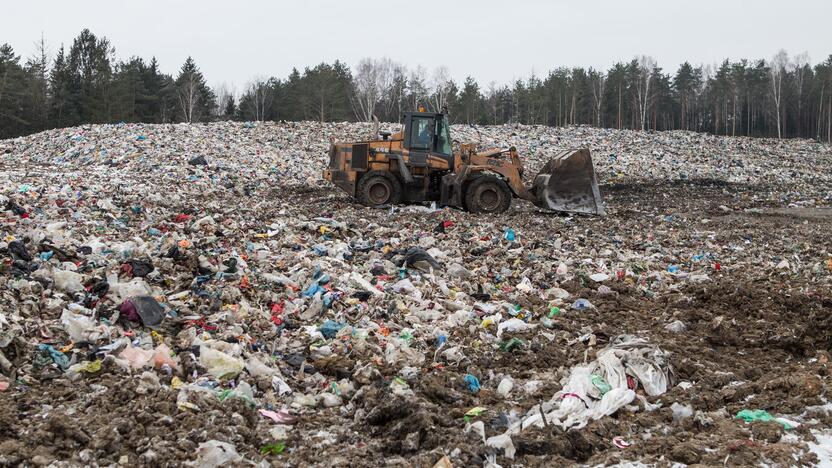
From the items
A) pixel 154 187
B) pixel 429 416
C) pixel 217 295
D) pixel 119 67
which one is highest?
pixel 119 67

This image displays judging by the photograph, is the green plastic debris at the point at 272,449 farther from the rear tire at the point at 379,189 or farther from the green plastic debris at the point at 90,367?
the rear tire at the point at 379,189

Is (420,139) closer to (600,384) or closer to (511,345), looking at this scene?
(511,345)

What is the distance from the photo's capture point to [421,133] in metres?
11.4

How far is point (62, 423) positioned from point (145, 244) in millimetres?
3737

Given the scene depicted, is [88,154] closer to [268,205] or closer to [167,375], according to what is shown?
[268,205]

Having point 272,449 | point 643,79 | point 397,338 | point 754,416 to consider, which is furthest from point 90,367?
point 643,79

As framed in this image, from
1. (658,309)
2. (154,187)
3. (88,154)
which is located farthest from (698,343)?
(88,154)

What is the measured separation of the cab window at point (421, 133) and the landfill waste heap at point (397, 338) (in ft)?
6.37

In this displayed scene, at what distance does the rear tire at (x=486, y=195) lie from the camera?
1107 cm

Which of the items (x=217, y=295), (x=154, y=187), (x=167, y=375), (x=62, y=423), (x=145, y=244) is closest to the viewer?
(x=62, y=423)

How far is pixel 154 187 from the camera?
11656mm

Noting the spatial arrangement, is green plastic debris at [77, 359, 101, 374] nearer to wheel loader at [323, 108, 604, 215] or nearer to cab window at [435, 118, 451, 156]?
wheel loader at [323, 108, 604, 215]

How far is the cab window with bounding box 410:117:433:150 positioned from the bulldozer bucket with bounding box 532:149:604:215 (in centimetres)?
216

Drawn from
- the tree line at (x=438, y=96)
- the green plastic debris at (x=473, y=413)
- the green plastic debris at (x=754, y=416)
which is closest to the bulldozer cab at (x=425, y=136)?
the green plastic debris at (x=473, y=413)
